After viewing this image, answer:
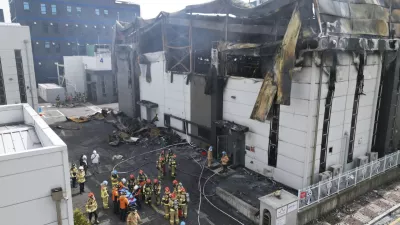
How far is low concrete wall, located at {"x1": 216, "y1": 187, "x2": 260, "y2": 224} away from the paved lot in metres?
0.22

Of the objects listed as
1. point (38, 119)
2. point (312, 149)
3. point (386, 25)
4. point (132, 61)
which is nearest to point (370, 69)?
point (386, 25)

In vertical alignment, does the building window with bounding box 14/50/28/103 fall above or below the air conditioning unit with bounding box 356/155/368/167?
above

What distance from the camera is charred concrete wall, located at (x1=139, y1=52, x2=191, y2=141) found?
2134 cm

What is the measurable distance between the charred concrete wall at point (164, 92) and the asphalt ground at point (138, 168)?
9.12 ft

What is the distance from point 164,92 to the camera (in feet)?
77.2

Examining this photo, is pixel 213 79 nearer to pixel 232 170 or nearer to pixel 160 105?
pixel 232 170

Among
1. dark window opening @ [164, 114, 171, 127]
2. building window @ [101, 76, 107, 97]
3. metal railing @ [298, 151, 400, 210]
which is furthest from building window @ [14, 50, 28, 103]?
metal railing @ [298, 151, 400, 210]

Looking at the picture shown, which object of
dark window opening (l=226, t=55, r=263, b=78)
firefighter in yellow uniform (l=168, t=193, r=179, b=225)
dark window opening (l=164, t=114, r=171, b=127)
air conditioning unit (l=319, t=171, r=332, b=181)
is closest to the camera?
firefighter in yellow uniform (l=168, t=193, r=179, b=225)

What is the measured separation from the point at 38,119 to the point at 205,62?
12096mm

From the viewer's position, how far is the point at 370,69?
48.8 feet

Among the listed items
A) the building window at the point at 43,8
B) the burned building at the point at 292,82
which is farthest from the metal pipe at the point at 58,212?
the building window at the point at 43,8

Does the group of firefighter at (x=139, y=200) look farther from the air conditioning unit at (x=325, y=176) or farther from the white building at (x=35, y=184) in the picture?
the air conditioning unit at (x=325, y=176)

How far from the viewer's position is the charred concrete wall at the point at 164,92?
21344 mm

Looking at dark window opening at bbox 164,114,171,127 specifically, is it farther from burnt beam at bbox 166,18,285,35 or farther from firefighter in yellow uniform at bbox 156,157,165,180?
firefighter in yellow uniform at bbox 156,157,165,180
